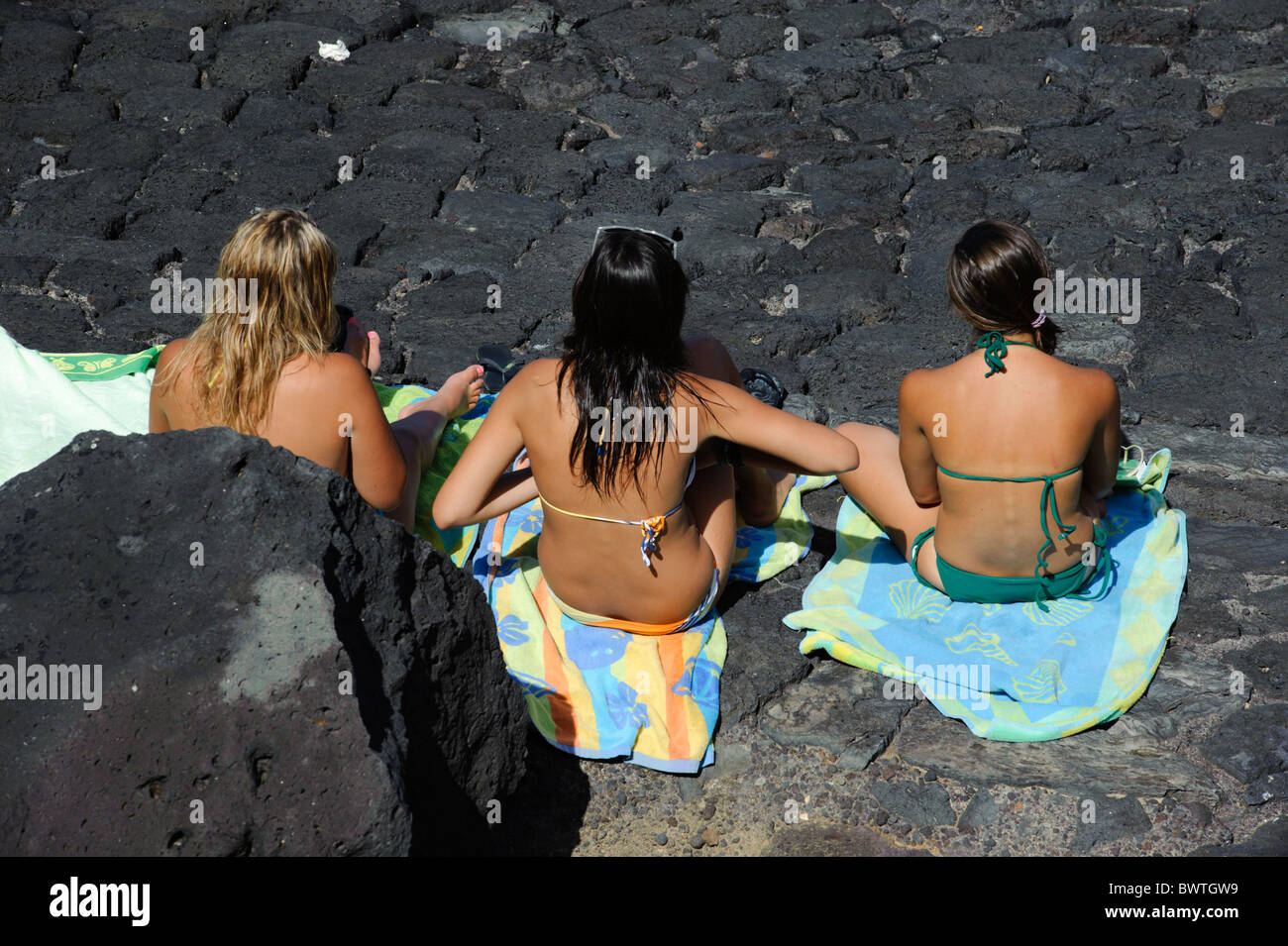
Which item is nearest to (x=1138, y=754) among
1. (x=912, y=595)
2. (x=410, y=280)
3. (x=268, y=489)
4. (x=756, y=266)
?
(x=912, y=595)

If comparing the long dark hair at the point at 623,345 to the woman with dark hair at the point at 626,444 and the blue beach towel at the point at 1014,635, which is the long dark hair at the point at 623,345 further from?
the blue beach towel at the point at 1014,635

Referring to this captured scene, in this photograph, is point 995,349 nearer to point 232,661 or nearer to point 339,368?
point 339,368

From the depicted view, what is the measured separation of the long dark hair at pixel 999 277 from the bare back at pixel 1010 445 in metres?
0.08

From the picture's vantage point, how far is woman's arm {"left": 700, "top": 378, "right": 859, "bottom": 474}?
2.97 metres

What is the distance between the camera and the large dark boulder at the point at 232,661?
2145mm

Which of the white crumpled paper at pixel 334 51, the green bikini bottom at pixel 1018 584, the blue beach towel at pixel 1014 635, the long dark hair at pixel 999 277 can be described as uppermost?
the long dark hair at pixel 999 277

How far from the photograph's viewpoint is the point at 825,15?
309 inches

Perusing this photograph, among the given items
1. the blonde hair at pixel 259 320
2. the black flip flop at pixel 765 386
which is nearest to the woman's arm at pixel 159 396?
the blonde hair at pixel 259 320

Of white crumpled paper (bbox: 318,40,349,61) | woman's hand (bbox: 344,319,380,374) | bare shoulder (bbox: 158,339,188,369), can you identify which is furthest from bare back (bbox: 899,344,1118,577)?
white crumpled paper (bbox: 318,40,349,61)

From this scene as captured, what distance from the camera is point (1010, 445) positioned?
311cm

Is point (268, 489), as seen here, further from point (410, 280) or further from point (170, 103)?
point (170, 103)

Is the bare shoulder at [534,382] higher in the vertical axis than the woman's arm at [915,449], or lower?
higher

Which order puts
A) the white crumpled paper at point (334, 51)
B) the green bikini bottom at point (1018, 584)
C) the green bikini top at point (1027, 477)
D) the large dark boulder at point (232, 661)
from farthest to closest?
1. the white crumpled paper at point (334, 51)
2. the green bikini bottom at point (1018, 584)
3. the green bikini top at point (1027, 477)
4. the large dark boulder at point (232, 661)

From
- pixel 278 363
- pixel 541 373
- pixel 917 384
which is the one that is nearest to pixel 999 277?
pixel 917 384
